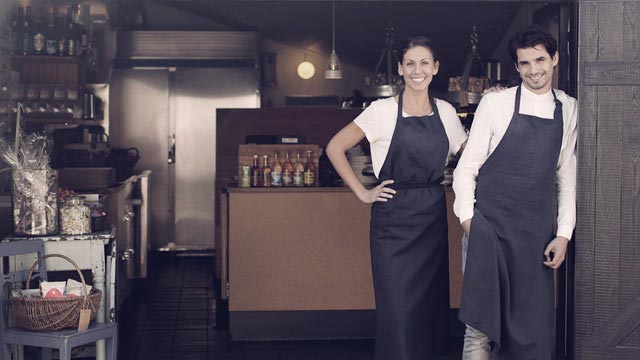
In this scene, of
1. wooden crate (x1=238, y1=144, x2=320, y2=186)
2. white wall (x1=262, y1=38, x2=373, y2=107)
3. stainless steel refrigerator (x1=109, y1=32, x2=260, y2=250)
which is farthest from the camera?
white wall (x1=262, y1=38, x2=373, y2=107)

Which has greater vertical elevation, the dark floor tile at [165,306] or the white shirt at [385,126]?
the white shirt at [385,126]

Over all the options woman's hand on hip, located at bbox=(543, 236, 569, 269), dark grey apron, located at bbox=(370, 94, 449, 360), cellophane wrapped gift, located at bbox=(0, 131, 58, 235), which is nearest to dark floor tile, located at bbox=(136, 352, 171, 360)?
cellophane wrapped gift, located at bbox=(0, 131, 58, 235)

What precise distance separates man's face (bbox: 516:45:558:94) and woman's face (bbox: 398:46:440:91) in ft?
1.56

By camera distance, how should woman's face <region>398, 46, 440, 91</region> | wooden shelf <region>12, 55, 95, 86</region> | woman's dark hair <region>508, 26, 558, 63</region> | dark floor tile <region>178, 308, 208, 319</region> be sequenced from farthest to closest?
wooden shelf <region>12, 55, 95, 86</region> → dark floor tile <region>178, 308, 208, 319</region> → woman's face <region>398, 46, 440, 91</region> → woman's dark hair <region>508, 26, 558, 63</region>

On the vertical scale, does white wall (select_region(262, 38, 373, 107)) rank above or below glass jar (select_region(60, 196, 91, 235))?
above

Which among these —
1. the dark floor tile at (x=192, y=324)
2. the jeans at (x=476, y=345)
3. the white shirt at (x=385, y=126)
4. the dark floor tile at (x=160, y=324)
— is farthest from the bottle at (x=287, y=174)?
the jeans at (x=476, y=345)

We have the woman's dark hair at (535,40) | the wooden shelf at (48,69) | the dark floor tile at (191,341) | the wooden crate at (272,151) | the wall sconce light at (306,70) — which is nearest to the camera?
the woman's dark hair at (535,40)

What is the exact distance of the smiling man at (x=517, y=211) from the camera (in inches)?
144

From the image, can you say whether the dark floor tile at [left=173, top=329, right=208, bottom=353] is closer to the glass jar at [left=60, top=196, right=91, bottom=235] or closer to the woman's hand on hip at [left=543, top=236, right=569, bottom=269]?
the glass jar at [left=60, top=196, right=91, bottom=235]

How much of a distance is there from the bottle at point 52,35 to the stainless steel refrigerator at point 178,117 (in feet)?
7.31

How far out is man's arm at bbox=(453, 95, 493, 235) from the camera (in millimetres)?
3701

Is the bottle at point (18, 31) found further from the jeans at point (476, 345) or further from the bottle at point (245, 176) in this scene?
the jeans at point (476, 345)

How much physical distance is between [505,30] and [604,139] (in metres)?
6.87

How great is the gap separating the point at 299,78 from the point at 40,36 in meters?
4.86
